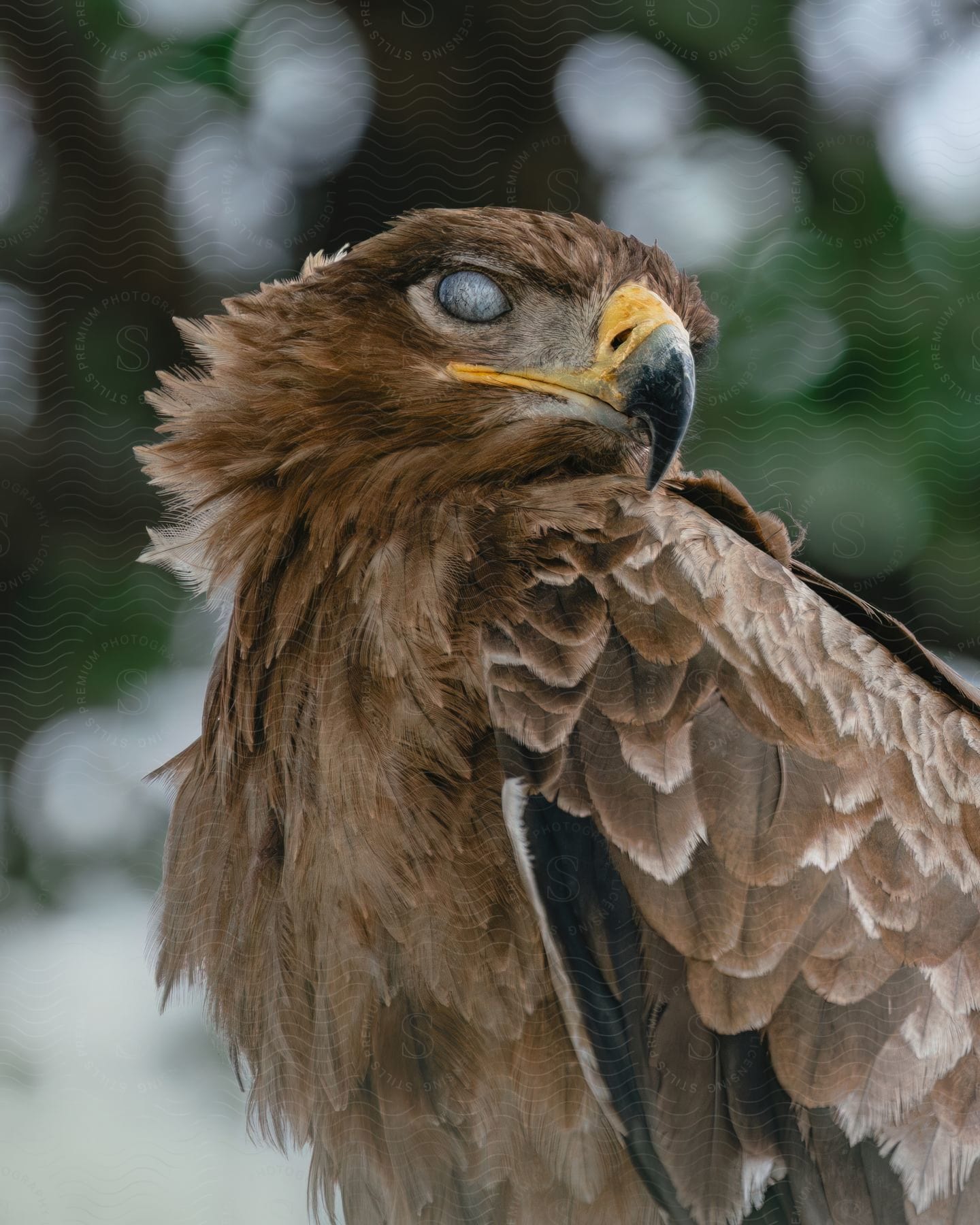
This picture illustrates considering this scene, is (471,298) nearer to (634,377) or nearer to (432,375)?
(432,375)

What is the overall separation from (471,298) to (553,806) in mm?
742

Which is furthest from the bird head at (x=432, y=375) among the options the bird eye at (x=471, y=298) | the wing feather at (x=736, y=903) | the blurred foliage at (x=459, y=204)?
the blurred foliage at (x=459, y=204)

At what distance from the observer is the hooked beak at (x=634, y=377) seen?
1.51 metres

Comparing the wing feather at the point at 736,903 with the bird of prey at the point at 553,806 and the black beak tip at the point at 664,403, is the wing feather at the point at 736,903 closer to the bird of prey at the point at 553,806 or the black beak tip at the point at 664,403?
the bird of prey at the point at 553,806

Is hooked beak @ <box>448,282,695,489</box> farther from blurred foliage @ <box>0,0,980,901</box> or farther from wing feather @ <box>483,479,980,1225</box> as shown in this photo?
blurred foliage @ <box>0,0,980,901</box>

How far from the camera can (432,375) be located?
1655mm

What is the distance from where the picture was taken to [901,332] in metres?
2.40

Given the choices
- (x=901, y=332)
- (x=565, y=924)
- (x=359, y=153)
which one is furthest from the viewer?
(x=901, y=332)

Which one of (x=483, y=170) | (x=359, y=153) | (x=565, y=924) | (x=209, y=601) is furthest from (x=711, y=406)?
(x=565, y=924)

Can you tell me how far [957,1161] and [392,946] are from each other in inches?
28.6

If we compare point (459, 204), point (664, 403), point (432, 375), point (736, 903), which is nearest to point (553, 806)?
point (736, 903)

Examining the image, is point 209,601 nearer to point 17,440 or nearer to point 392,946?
point 392,946

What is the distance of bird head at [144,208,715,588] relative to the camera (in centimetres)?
163

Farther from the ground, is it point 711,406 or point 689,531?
point 711,406
